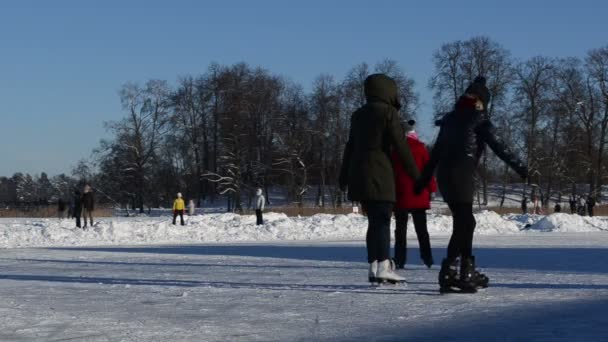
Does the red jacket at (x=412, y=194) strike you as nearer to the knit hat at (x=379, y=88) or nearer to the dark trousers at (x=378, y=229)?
the dark trousers at (x=378, y=229)

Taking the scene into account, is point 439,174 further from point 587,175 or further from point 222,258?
point 587,175

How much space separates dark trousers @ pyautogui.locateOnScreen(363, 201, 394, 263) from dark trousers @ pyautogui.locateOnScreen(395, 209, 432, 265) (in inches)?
98.1

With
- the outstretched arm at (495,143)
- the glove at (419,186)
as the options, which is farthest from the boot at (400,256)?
the outstretched arm at (495,143)

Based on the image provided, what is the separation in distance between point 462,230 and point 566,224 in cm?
2092

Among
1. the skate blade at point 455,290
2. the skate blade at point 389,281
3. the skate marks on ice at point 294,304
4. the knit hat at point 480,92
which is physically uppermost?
the knit hat at point 480,92

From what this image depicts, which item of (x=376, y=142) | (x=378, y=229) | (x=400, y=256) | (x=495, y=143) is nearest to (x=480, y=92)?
(x=495, y=143)

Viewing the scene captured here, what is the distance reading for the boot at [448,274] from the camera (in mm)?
7062

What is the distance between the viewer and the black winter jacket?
7.14 m

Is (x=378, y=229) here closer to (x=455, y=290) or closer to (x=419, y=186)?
(x=419, y=186)

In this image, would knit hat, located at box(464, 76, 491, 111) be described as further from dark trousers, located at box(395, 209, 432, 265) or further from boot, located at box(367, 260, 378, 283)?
dark trousers, located at box(395, 209, 432, 265)

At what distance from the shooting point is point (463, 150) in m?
7.17

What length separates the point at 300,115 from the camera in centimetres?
6375

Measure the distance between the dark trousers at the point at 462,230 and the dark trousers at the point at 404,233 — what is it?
9.46ft

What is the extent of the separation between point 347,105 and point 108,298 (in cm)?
5439
